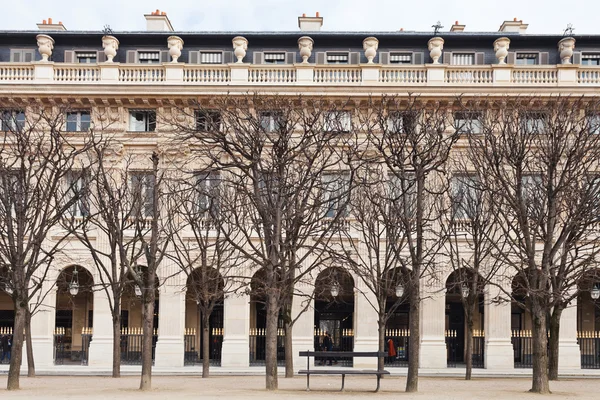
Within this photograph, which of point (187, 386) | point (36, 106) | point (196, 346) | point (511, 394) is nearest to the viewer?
point (511, 394)

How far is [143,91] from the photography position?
A: 161 ft

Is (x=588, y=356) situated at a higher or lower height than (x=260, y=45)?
lower

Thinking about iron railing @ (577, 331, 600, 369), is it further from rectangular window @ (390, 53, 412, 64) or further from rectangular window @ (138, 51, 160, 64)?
rectangular window @ (138, 51, 160, 64)

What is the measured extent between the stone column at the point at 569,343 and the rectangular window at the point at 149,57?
77.7 ft

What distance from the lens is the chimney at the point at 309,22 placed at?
54344mm

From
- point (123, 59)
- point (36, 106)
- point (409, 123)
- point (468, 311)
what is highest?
point (123, 59)

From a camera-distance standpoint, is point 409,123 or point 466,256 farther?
point 466,256

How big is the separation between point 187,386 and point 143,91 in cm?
2130

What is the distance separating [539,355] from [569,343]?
20.6m

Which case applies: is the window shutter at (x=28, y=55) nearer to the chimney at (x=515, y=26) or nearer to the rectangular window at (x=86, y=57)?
the rectangular window at (x=86, y=57)

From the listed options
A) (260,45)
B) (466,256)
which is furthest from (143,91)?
(466,256)

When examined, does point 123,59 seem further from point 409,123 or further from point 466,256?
point 409,123

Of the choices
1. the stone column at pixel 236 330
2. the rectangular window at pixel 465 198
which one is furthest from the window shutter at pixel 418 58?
the stone column at pixel 236 330

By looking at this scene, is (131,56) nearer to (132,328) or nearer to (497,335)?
(132,328)
